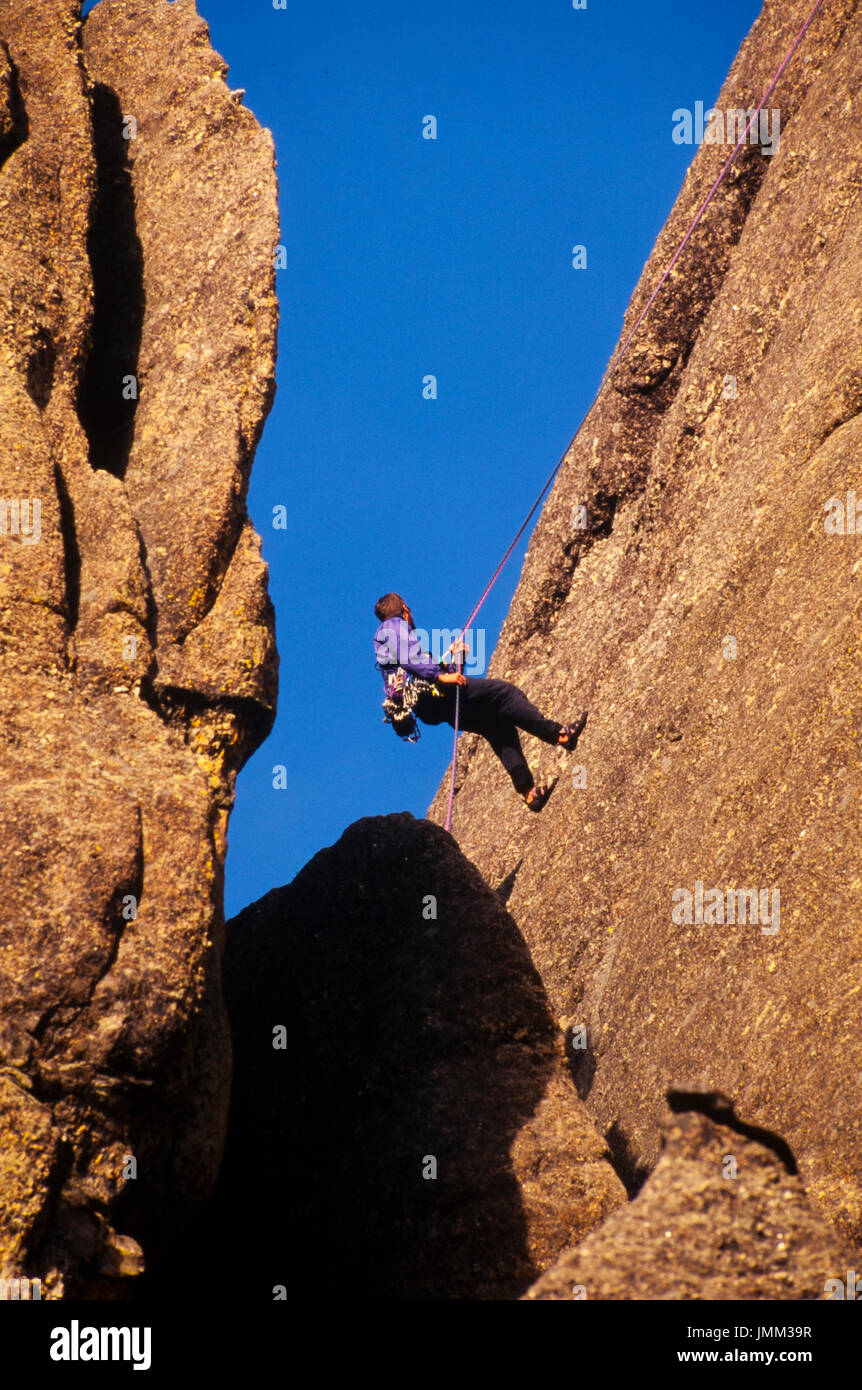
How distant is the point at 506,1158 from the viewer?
33.0 feet

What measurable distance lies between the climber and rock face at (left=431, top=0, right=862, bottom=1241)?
56 centimetres

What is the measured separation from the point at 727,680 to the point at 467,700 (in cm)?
400

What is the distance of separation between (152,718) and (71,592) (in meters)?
1.29

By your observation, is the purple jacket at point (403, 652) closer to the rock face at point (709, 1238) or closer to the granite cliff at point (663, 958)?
the granite cliff at point (663, 958)

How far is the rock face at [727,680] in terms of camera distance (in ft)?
33.0


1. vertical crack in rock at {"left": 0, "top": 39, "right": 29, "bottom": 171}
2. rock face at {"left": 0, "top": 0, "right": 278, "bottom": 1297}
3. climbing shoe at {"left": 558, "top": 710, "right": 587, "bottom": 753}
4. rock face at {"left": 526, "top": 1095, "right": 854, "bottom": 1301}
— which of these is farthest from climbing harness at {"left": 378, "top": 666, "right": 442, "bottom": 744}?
rock face at {"left": 526, "top": 1095, "right": 854, "bottom": 1301}

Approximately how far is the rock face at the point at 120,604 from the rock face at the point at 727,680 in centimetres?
434

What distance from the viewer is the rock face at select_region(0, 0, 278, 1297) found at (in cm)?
776

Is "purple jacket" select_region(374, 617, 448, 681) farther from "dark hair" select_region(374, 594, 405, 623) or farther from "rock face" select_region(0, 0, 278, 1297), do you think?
"rock face" select_region(0, 0, 278, 1297)

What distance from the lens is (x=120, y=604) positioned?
33.0 feet

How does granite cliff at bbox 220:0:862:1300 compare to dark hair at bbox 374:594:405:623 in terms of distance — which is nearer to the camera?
granite cliff at bbox 220:0:862:1300

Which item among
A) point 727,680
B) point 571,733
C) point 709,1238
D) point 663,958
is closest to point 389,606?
point 571,733
